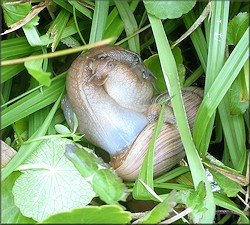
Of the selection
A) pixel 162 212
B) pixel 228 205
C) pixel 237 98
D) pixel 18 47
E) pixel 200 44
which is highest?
pixel 18 47

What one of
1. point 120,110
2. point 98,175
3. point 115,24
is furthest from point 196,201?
point 115,24

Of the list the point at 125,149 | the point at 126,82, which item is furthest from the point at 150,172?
the point at 126,82

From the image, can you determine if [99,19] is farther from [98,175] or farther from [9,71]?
[98,175]

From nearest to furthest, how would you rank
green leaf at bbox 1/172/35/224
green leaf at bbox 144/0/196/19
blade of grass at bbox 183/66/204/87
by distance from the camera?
green leaf at bbox 1/172/35/224 < green leaf at bbox 144/0/196/19 < blade of grass at bbox 183/66/204/87

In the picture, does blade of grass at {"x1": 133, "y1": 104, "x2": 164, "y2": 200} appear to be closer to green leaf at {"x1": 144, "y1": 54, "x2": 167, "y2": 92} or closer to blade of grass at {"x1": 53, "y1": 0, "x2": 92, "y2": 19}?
green leaf at {"x1": 144, "y1": 54, "x2": 167, "y2": 92}

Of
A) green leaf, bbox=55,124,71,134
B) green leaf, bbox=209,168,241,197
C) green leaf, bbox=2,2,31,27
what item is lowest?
green leaf, bbox=209,168,241,197

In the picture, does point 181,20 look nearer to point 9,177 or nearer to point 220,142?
point 220,142

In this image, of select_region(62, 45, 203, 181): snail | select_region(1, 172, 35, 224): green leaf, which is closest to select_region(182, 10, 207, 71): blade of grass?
select_region(62, 45, 203, 181): snail

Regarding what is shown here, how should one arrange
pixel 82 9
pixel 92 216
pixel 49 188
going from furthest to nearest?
pixel 82 9 → pixel 49 188 → pixel 92 216
